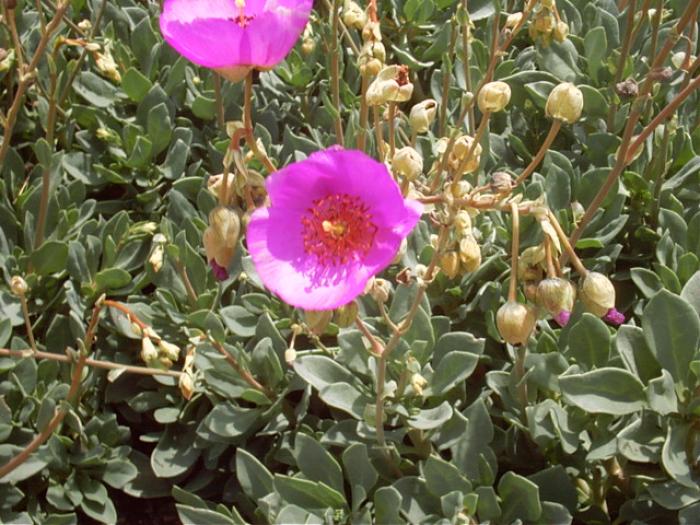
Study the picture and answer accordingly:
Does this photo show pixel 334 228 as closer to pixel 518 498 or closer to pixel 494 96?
pixel 494 96

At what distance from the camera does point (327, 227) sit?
1.51m

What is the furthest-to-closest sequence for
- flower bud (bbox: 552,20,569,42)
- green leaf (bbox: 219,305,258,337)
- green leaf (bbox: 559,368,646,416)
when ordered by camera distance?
green leaf (bbox: 219,305,258,337), flower bud (bbox: 552,20,569,42), green leaf (bbox: 559,368,646,416)

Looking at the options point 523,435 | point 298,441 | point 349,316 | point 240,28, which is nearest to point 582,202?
point 523,435

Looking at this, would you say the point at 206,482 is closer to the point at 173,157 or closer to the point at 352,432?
the point at 352,432

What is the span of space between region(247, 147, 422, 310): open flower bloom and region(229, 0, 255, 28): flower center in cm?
24

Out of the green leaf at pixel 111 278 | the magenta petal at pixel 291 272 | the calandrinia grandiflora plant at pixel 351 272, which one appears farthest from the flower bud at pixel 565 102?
the green leaf at pixel 111 278

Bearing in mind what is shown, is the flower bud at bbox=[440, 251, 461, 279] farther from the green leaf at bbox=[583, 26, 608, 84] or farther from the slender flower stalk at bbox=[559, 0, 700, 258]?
the green leaf at bbox=[583, 26, 608, 84]

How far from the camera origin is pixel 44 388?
2391mm

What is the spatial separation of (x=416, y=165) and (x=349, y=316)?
268 mm

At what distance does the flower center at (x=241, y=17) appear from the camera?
4.79 ft

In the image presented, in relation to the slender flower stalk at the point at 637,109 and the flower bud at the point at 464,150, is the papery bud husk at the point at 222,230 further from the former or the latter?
the slender flower stalk at the point at 637,109

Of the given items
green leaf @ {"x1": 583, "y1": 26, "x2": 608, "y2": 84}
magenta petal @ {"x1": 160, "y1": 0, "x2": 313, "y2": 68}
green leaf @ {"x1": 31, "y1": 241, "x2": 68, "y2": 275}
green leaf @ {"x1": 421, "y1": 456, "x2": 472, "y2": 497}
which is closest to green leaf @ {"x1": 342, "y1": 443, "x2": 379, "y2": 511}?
green leaf @ {"x1": 421, "y1": 456, "x2": 472, "y2": 497}

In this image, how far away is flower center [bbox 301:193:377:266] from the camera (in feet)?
4.86

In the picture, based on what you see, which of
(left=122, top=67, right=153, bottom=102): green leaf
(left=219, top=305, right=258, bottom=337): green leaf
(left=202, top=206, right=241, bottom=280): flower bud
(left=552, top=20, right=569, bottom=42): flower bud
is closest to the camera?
(left=202, top=206, right=241, bottom=280): flower bud
